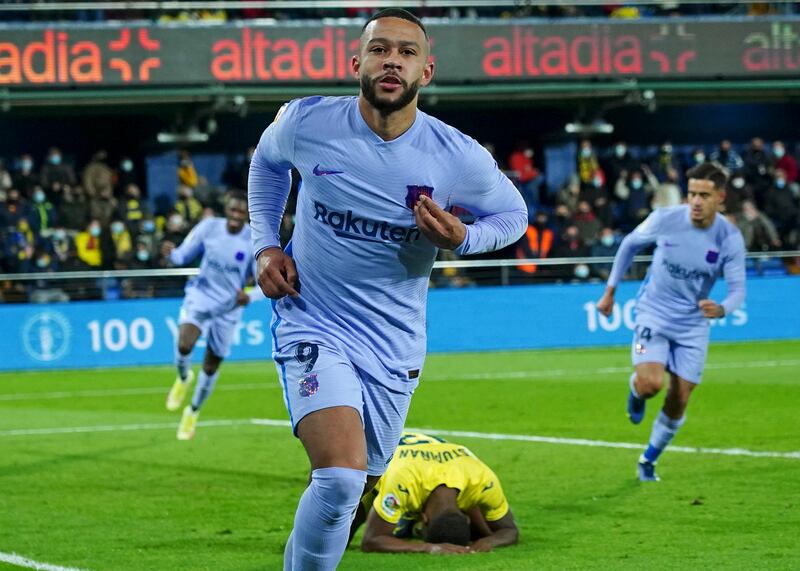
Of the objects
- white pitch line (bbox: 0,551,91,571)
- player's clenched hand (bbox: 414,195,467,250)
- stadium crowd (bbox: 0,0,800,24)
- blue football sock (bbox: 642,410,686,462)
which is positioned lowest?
blue football sock (bbox: 642,410,686,462)

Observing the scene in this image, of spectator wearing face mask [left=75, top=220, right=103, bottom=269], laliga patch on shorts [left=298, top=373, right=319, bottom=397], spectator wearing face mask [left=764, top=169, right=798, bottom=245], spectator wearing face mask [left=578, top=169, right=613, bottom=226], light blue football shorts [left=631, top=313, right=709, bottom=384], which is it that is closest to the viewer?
laliga patch on shorts [left=298, top=373, right=319, bottom=397]

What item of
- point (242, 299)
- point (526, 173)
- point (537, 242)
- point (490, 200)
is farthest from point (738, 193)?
point (490, 200)

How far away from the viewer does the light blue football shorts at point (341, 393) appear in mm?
5145

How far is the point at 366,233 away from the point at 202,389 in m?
8.28

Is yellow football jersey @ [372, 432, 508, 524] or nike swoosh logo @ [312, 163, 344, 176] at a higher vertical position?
nike swoosh logo @ [312, 163, 344, 176]

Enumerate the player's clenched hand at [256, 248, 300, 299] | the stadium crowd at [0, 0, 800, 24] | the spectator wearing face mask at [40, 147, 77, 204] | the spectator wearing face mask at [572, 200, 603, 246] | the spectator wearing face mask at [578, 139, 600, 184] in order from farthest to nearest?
the spectator wearing face mask at [578, 139, 600, 184] → the stadium crowd at [0, 0, 800, 24] → the spectator wearing face mask at [572, 200, 603, 246] → the spectator wearing face mask at [40, 147, 77, 204] → the player's clenched hand at [256, 248, 300, 299]

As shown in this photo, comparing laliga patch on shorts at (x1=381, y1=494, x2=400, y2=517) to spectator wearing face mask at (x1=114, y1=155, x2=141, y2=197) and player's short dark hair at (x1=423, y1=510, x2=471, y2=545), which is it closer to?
player's short dark hair at (x1=423, y1=510, x2=471, y2=545)

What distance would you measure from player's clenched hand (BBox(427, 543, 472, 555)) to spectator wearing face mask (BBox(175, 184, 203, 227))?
1869cm

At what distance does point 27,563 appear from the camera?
23.2 ft

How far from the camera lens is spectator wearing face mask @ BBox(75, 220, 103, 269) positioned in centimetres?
2391

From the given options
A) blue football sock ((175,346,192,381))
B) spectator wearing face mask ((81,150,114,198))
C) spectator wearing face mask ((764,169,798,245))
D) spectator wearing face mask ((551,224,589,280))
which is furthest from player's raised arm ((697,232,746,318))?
spectator wearing face mask ((764,169,798,245))

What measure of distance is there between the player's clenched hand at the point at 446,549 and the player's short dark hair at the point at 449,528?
44 mm

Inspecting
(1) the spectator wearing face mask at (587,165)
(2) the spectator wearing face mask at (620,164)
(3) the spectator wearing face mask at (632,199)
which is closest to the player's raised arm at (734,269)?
(3) the spectator wearing face mask at (632,199)

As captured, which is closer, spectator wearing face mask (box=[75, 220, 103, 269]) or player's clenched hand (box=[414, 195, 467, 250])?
player's clenched hand (box=[414, 195, 467, 250])
